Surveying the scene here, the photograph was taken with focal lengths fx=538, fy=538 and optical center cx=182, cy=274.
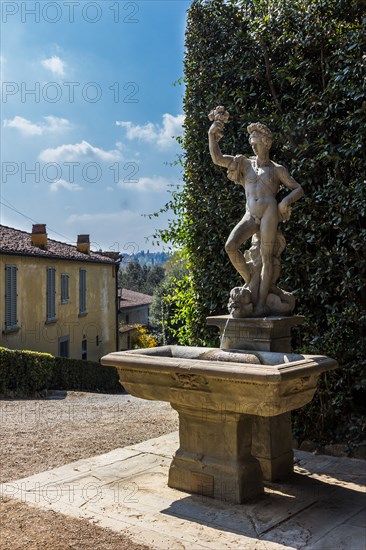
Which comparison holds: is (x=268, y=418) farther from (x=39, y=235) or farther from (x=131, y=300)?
(x=131, y=300)

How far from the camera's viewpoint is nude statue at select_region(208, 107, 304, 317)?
5.32m

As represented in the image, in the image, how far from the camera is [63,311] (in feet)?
70.6

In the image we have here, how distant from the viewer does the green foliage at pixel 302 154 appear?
20.9 feet

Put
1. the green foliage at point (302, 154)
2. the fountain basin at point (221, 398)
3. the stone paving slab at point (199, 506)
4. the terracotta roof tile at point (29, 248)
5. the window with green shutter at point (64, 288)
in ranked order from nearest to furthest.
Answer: the stone paving slab at point (199, 506), the fountain basin at point (221, 398), the green foliage at point (302, 154), the terracotta roof tile at point (29, 248), the window with green shutter at point (64, 288)

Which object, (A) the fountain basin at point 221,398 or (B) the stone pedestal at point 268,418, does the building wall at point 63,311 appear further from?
(A) the fountain basin at point 221,398

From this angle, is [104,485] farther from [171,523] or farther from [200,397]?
[200,397]

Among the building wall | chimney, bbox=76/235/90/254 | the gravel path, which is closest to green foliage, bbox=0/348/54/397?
the gravel path

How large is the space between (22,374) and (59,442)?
5703mm

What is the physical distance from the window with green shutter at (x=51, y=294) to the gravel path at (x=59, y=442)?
9139 millimetres

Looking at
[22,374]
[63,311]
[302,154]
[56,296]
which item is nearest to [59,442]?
[302,154]

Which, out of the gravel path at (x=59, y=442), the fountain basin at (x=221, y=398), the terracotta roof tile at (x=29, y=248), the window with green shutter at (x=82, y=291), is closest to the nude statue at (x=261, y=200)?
the fountain basin at (x=221, y=398)

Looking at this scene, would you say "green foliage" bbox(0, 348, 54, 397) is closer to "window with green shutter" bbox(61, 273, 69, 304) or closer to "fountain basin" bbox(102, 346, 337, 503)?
"fountain basin" bbox(102, 346, 337, 503)

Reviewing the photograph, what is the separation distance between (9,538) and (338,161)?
5215 millimetres

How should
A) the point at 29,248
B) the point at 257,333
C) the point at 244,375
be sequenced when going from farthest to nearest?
the point at 29,248
the point at 257,333
the point at 244,375
